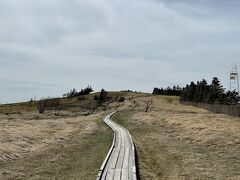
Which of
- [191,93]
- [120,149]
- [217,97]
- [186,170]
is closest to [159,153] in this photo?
[120,149]

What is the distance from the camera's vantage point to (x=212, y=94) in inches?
5694

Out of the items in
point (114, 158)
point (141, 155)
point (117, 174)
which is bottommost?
point (141, 155)

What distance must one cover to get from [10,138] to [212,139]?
21794 mm

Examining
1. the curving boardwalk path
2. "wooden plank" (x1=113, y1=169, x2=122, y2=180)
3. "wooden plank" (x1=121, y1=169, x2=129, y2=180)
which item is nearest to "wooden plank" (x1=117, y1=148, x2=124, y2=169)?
the curving boardwalk path

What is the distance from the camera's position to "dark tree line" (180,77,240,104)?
454ft

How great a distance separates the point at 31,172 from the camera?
27.4 m

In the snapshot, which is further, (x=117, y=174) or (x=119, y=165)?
(x=119, y=165)

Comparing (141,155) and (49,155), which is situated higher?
(49,155)

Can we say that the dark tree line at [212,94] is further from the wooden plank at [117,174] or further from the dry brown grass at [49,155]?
the wooden plank at [117,174]

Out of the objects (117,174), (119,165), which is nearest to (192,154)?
(119,165)

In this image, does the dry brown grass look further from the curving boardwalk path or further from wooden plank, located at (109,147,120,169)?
wooden plank, located at (109,147,120,169)

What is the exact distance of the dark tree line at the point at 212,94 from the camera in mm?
138250

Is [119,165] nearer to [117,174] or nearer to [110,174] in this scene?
A: [117,174]

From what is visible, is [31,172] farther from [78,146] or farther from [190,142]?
[190,142]
